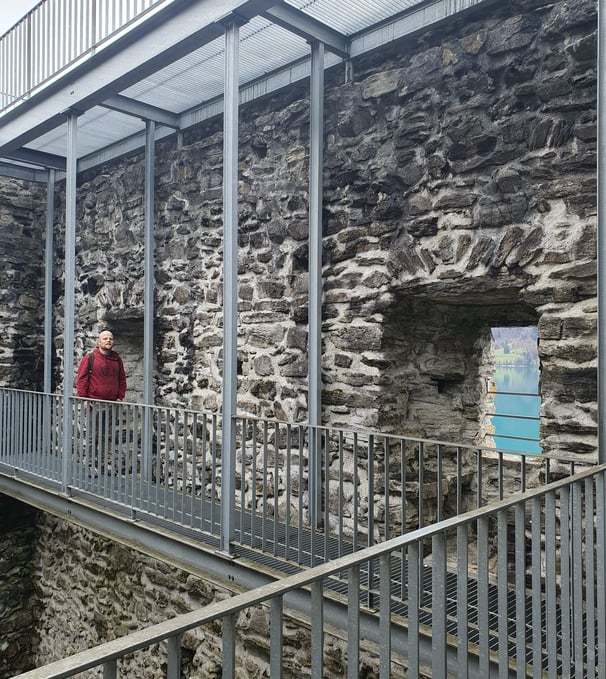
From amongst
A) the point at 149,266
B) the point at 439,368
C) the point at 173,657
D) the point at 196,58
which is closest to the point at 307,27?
the point at 196,58

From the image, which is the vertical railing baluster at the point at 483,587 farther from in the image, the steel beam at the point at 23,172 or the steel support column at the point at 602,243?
the steel beam at the point at 23,172

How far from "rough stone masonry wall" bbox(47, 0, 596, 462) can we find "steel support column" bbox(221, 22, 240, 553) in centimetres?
119

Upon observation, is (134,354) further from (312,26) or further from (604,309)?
(604,309)

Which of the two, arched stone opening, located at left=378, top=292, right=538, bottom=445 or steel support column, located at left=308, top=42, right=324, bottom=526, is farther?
steel support column, located at left=308, top=42, right=324, bottom=526

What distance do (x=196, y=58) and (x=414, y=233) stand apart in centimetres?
242

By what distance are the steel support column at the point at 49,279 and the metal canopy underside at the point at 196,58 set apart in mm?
1760

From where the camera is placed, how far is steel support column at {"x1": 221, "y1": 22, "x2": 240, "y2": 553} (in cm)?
422

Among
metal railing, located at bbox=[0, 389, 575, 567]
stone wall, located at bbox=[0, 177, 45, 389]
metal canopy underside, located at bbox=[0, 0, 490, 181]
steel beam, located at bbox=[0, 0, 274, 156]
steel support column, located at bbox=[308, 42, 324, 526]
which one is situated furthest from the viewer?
stone wall, located at bbox=[0, 177, 45, 389]

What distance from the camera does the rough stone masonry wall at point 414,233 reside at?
402 cm

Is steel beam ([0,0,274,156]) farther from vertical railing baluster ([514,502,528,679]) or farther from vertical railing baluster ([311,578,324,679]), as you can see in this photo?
vertical railing baluster ([311,578,324,679])

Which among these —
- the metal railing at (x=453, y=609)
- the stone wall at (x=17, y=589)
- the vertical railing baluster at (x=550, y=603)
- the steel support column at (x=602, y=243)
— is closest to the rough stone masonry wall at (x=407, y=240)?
the steel support column at (x=602, y=243)

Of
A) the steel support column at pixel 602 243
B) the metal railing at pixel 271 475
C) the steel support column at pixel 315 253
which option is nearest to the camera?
the steel support column at pixel 602 243

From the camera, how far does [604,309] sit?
2908 millimetres

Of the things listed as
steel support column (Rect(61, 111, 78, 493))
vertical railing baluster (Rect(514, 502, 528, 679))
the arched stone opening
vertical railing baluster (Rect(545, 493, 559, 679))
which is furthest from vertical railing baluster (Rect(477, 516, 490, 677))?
steel support column (Rect(61, 111, 78, 493))
